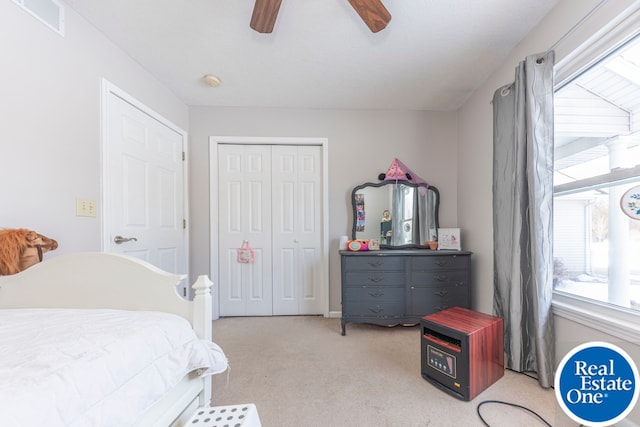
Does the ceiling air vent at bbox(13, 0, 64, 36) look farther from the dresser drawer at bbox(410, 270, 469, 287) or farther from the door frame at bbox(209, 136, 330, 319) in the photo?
the dresser drawer at bbox(410, 270, 469, 287)

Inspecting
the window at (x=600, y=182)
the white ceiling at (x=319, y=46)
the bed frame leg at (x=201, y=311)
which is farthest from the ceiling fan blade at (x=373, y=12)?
the bed frame leg at (x=201, y=311)

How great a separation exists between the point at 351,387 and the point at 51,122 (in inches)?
90.9

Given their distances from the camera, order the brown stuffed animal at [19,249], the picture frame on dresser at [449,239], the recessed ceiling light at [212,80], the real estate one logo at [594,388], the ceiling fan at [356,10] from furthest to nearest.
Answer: the picture frame on dresser at [449,239]
the recessed ceiling light at [212,80]
the ceiling fan at [356,10]
the brown stuffed animal at [19,249]
the real estate one logo at [594,388]

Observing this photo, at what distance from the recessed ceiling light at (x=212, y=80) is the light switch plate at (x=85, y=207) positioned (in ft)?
4.32

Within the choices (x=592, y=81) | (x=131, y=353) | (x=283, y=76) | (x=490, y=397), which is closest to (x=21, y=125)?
(x=131, y=353)

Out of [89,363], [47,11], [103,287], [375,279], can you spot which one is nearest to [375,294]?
[375,279]

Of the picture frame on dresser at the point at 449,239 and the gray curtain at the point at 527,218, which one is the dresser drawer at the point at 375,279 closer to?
the picture frame on dresser at the point at 449,239

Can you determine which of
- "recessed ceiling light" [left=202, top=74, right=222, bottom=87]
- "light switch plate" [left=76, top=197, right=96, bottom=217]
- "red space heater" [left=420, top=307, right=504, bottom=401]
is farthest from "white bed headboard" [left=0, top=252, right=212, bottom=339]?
"recessed ceiling light" [left=202, top=74, right=222, bottom=87]

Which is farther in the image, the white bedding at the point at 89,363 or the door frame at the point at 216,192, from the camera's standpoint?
the door frame at the point at 216,192

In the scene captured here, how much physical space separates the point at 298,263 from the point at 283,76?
1.82 m

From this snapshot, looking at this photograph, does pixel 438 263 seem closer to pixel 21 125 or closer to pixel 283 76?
pixel 283 76

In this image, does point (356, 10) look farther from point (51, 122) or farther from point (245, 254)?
point (245, 254)

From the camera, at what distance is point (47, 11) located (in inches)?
57.6

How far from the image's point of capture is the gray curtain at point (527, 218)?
157 centimetres
